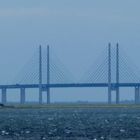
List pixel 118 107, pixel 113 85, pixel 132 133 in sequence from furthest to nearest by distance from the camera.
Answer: pixel 118 107, pixel 113 85, pixel 132 133

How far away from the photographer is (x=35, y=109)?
133 m

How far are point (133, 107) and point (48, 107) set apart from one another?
11.1 meters

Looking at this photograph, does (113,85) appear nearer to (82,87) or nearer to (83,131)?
(82,87)

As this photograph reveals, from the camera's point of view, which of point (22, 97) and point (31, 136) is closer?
point (31, 136)

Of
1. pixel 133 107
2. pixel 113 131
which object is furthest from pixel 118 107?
pixel 113 131

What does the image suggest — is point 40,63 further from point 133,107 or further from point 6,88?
point 133,107

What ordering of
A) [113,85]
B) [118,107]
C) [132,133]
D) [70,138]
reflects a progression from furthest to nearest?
[118,107], [113,85], [132,133], [70,138]

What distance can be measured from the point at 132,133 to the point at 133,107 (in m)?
75.5

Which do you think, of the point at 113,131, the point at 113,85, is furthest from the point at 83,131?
the point at 113,85

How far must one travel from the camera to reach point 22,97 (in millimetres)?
126812

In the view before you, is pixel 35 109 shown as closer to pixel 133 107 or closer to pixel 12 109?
pixel 12 109

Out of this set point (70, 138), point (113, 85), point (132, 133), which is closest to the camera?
point (70, 138)

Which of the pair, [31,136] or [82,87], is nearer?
[31,136]

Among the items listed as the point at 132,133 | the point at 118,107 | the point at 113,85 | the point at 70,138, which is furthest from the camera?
the point at 118,107
